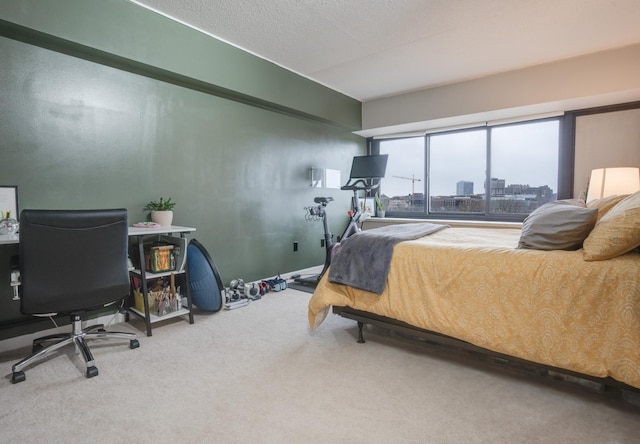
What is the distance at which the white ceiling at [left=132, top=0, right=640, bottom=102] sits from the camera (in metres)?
2.73

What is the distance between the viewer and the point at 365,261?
7.45ft

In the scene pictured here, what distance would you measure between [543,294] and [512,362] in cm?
46

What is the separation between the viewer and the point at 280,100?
3977mm

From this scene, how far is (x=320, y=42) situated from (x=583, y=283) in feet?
9.90

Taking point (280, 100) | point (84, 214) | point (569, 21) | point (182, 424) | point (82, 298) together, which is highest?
point (569, 21)

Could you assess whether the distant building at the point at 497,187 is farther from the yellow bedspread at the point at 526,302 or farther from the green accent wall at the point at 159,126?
the yellow bedspread at the point at 526,302

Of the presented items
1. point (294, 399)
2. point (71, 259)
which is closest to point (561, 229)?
point (294, 399)

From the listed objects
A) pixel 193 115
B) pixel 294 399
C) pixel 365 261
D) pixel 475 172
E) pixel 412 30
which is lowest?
pixel 294 399

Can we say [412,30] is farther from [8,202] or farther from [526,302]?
[8,202]

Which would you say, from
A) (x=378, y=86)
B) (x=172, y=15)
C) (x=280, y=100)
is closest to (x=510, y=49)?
(x=378, y=86)

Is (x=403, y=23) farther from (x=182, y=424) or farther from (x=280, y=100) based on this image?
(x=182, y=424)

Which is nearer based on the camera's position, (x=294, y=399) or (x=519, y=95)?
(x=294, y=399)

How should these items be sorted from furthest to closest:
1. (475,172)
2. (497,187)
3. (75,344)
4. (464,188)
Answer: (464,188), (475,172), (497,187), (75,344)

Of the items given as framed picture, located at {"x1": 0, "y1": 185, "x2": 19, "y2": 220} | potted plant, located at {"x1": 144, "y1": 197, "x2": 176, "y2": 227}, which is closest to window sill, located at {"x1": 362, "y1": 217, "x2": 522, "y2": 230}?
potted plant, located at {"x1": 144, "y1": 197, "x2": 176, "y2": 227}
